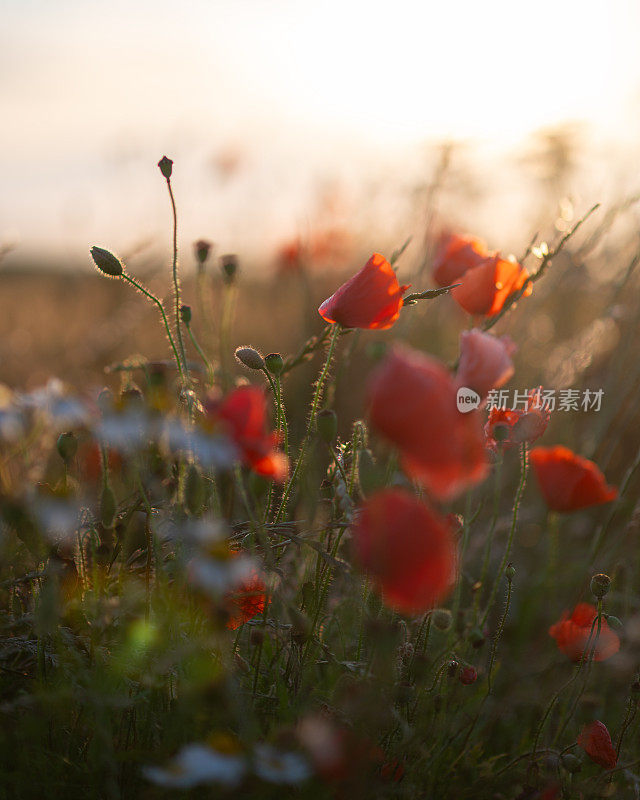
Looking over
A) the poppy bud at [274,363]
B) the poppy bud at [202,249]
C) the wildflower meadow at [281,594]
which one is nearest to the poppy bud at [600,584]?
the wildflower meadow at [281,594]

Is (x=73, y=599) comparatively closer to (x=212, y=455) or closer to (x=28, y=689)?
(x=28, y=689)

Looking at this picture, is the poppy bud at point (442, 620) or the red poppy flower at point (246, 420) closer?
the red poppy flower at point (246, 420)

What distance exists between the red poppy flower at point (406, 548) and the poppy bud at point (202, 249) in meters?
0.81

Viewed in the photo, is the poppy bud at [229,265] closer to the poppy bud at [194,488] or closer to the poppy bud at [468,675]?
the poppy bud at [194,488]

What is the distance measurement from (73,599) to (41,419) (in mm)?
471

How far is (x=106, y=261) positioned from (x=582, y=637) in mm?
1035

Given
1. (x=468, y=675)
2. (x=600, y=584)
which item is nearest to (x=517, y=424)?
(x=600, y=584)

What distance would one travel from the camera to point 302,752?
81 cm

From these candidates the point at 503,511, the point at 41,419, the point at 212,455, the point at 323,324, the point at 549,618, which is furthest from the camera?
the point at 323,324

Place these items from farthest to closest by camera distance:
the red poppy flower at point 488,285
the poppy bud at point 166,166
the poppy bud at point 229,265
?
1. the poppy bud at point 229,265
2. the red poppy flower at point 488,285
3. the poppy bud at point 166,166

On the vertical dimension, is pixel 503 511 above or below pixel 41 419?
below

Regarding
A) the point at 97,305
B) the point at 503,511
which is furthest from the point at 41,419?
the point at 97,305

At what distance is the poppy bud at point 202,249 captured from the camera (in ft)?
4.61

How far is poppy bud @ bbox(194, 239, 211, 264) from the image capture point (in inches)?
55.3
